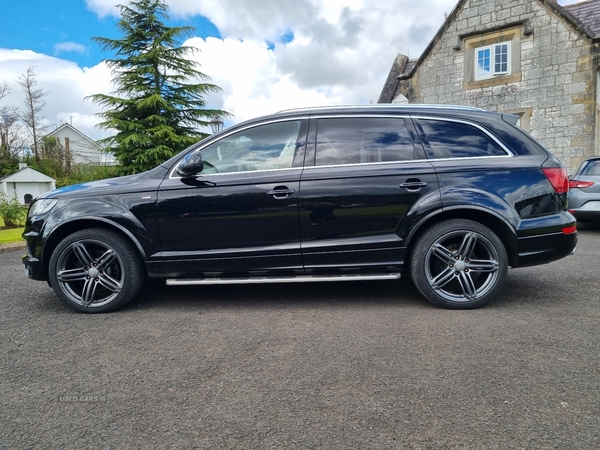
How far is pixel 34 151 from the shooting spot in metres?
39.3

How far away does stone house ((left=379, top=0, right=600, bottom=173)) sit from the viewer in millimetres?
13820

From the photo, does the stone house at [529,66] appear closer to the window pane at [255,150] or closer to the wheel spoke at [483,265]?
the wheel spoke at [483,265]

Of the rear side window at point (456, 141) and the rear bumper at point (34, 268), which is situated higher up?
the rear side window at point (456, 141)

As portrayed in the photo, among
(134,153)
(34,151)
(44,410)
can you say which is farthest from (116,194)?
(34,151)

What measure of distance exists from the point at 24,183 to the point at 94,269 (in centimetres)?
2896

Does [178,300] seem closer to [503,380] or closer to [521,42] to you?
[503,380]

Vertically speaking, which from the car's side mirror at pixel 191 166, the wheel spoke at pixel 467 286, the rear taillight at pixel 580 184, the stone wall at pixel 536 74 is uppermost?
the stone wall at pixel 536 74

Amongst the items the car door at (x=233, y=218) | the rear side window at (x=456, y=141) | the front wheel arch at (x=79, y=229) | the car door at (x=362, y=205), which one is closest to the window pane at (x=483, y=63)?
the rear side window at (x=456, y=141)

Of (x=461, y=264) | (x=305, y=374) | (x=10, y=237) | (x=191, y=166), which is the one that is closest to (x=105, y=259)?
(x=191, y=166)

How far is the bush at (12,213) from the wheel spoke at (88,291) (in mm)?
9378

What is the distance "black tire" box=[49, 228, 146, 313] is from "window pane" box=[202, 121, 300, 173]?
1044 millimetres

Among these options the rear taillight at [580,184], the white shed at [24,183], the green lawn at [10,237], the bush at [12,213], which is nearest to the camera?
the rear taillight at [580,184]

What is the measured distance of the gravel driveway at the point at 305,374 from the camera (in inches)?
75.0

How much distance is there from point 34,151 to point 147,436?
149 ft
